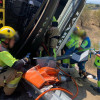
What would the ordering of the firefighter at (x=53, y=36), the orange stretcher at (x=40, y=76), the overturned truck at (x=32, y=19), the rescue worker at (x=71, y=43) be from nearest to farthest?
the orange stretcher at (x=40, y=76) < the overturned truck at (x=32, y=19) < the firefighter at (x=53, y=36) < the rescue worker at (x=71, y=43)

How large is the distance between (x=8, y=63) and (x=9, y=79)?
0.44 metres

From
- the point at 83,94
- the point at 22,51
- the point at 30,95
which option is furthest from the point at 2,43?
the point at 83,94

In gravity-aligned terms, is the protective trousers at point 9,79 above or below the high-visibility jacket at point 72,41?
below

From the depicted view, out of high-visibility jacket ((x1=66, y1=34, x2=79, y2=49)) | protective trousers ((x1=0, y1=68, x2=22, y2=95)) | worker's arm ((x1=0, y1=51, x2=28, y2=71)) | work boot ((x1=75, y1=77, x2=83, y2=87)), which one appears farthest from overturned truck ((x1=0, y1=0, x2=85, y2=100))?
work boot ((x1=75, y1=77, x2=83, y2=87))

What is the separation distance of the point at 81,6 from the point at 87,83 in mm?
2533

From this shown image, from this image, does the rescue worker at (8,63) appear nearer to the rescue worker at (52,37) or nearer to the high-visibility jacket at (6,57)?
the high-visibility jacket at (6,57)

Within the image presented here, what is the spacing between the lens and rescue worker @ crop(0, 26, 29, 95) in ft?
8.90

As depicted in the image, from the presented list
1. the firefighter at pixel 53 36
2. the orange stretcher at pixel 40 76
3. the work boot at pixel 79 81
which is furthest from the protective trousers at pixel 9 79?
the work boot at pixel 79 81

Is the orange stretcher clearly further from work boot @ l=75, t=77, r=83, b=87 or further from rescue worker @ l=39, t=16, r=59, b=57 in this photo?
work boot @ l=75, t=77, r=83, b=87

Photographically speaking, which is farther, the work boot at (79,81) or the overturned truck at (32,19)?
the work boot at (79,81)

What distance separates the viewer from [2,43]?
9.44 ft

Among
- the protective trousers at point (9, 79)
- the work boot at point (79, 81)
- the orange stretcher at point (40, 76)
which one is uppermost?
the orange stretcher at point (40, 76)

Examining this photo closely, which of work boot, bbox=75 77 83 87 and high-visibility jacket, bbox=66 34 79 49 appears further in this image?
high-visibility jacket, bbox=66 34 79 49

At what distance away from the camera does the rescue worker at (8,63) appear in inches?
107
